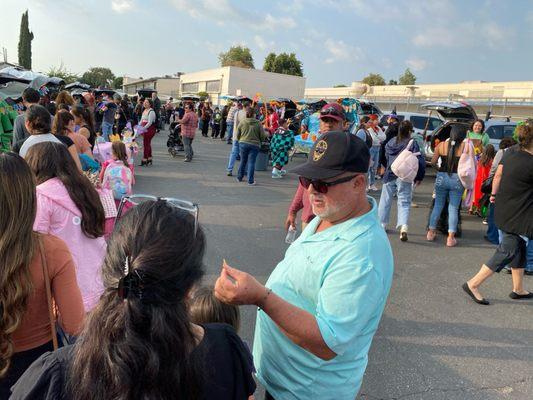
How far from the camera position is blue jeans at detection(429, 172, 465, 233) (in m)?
6.52

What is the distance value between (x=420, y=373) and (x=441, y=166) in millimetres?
4087

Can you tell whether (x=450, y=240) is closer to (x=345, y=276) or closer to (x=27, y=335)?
(x=345, y=276)

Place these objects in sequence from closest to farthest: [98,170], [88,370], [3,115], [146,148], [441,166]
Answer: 1. [88,370]
2. [98,170]
3. [441,166]
4. [3,115]
5. [146,148]

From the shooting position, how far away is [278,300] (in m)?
1.46

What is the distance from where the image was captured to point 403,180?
22.1ft

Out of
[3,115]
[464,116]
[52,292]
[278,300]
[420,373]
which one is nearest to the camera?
[278,300]

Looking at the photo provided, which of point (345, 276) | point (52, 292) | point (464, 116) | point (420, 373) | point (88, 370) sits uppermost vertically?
point (464, 116)

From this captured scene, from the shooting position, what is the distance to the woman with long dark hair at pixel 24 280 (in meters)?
1.67

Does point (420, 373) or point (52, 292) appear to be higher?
point (52, 292)

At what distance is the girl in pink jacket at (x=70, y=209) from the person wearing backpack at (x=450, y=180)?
5507mm

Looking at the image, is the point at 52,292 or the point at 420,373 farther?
the point at 420,373

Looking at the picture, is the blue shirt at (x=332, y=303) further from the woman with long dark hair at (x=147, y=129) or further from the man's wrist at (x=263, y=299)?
the woman with long dark hair at (x=147, y=129)

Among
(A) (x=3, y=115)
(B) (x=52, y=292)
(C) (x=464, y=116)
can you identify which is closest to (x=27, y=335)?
(B) (x=52, y=292)

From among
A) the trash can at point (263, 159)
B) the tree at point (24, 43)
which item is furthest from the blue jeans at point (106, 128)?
the tree at point (24, 43)
